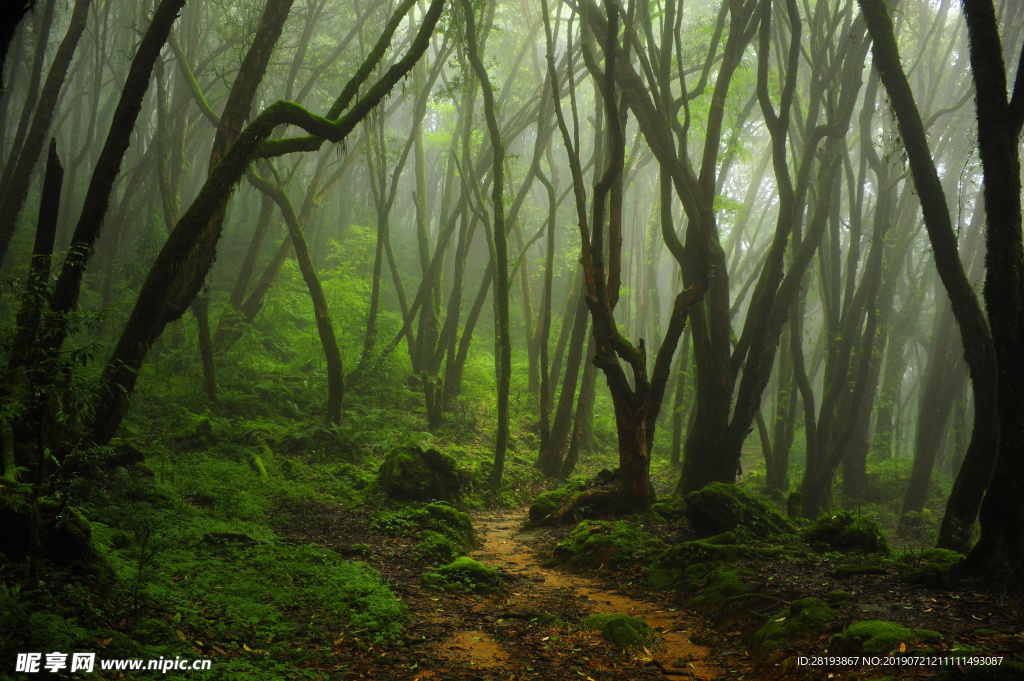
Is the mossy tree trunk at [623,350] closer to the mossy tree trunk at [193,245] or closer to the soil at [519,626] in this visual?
the soil at [519,626]

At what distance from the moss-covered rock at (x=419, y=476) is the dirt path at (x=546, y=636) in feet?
8.28

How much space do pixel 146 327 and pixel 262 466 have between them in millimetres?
2788

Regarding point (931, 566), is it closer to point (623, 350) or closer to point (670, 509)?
point (670, 509)

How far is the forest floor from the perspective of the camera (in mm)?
3527

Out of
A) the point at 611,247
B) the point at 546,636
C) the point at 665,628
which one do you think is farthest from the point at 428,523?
the point at 611,247

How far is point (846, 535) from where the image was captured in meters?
6.21

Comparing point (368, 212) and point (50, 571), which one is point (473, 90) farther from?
point (368, 212)

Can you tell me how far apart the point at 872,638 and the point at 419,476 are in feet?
20.8

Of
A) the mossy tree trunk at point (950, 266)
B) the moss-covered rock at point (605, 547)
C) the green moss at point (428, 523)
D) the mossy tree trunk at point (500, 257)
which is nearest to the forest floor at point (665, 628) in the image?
the moss-covered rock at point (605, 547)

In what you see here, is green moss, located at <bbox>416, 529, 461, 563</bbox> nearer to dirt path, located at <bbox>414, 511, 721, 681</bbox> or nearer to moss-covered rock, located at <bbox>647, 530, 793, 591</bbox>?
dirt path, located at <bbox>414, 511, 721, 681</bbox>

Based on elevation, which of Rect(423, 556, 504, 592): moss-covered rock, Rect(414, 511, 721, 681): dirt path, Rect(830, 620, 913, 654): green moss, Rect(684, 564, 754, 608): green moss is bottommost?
Rect(414, 511, 721, 681): dirt path

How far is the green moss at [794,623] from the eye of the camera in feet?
13.5

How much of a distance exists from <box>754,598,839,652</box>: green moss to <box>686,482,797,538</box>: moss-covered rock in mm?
2477

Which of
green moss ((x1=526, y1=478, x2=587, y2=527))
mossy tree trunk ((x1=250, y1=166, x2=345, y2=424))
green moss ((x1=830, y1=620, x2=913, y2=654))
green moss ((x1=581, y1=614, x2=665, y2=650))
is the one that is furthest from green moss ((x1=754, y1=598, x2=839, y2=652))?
mossy tree trunk ((x1=250, y1=166, x2=345, y2=424))
